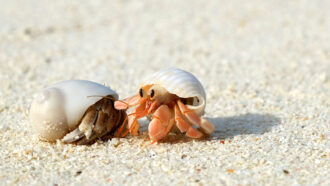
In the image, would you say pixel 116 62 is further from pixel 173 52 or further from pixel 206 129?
pixel 206 129

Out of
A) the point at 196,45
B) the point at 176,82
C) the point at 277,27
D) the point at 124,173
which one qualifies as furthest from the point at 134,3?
the point at 124,173

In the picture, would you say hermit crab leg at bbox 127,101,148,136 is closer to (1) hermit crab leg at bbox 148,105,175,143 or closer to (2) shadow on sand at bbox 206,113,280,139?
(1) hermit crab leg at bbox 148,105,175,143

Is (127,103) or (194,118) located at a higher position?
(127,103)

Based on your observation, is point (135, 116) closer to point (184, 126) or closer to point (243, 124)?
point (184, 126)

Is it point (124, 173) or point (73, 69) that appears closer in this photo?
point (124, 173)

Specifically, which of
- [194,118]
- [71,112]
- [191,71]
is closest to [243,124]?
[194,118]
